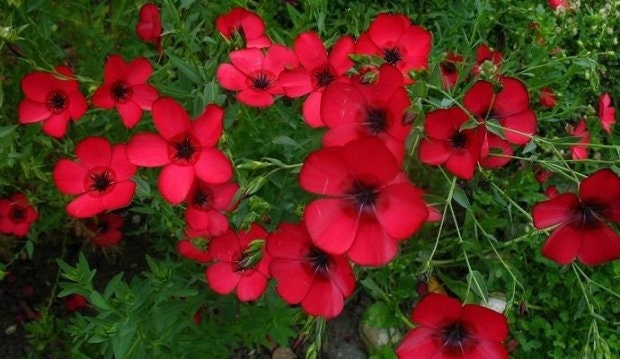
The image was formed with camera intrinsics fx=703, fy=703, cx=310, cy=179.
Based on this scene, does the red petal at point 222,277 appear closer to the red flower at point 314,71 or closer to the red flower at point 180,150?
the red flower at point 180,150

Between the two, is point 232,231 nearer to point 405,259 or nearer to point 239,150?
point 239,150

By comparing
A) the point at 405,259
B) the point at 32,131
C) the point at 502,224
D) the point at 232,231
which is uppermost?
the point at 232,231

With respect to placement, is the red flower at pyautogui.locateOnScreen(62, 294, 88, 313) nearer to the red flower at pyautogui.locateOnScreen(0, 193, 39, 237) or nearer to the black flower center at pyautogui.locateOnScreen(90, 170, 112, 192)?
the red flower at pyautogui.locateOnScreen(0, 193, 39, 237)

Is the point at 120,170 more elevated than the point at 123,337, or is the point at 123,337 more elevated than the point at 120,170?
the point at 120,170

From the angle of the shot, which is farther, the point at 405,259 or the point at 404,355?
the point at 405,259

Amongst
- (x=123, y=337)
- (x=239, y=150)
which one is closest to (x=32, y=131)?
(x=239, y=150)

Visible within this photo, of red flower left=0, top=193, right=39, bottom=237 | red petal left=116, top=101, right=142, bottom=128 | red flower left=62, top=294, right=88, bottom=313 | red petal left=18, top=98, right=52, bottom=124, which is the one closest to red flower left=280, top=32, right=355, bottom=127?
red petal left=116, top=101, right=142, bottom=128

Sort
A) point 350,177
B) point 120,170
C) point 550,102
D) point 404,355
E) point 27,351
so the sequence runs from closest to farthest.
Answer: point 350,177 < point 404,355 < point 120,170 < point 550,102 < point 27,351
